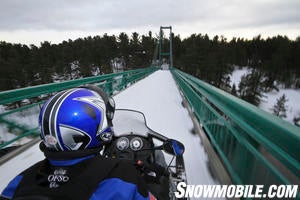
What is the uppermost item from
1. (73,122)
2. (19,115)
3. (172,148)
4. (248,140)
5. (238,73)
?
(73,122)

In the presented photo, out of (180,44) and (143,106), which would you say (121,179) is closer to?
(143,106)

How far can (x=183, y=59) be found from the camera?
2532 inches

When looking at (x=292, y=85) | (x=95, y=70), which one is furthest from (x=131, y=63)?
(x=292, y=85)

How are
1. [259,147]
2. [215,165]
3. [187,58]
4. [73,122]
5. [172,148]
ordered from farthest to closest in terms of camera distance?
1. [187,58]
2. [215,165]
3. [172,148]
4. [259,147]
5. [73,122]

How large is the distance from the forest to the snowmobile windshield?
4026 centimetres

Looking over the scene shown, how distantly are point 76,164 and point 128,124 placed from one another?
1.15m

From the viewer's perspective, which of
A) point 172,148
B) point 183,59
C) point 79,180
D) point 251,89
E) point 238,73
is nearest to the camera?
point 79,180

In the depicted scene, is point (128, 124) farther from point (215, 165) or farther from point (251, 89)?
point (251, 89)

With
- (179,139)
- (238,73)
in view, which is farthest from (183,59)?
(179,139)

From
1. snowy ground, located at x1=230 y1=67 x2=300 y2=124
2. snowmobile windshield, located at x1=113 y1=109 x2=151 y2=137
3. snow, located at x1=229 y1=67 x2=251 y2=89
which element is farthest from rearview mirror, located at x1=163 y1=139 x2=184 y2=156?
snow, located at x1=229 y1=67 x2=251 y2=89

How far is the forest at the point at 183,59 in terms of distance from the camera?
49531mm

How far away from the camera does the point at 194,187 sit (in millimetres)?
2322

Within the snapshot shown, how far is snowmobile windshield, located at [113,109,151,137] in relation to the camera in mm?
2080

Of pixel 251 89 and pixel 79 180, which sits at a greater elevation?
pixel 79 180
